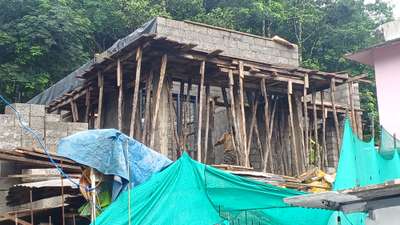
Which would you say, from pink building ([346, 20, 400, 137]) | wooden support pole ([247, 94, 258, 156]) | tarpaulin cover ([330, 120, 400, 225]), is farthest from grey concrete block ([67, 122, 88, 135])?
pink building ([346, 20, 400, 137])

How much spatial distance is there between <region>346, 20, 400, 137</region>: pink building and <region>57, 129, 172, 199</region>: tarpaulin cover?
668 cm

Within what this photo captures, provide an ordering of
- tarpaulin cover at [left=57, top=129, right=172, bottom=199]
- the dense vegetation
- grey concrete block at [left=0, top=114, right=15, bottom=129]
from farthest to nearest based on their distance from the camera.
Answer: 1. the dense vegetation
2. grey concrete block at [left=0, top=114, right=15, bottom=129]
3. tarpaulin cover at [left=57, top=129, right=172, bottom=199]

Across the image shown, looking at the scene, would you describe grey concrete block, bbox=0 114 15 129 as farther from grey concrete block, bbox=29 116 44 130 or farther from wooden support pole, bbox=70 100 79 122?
wooden support pole, bbox=70 100 79 122

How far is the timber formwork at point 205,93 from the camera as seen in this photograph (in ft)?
46.8

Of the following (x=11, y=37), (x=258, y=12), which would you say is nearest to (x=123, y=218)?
(x=11, y=37)

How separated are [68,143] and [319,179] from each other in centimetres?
645

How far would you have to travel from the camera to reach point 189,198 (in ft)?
26.5

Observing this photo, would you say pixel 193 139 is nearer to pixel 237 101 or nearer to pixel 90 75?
pixel 237 101

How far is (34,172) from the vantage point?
34.0 feet

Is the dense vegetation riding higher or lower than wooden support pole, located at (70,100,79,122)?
higher

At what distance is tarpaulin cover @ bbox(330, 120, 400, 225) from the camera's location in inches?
329

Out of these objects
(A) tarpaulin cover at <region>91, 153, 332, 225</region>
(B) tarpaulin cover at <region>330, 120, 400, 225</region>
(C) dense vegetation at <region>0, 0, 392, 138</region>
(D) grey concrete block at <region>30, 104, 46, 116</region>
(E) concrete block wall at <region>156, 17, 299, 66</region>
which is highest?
(C) dense vegetation at <region>0, 0, 392, 138</region>

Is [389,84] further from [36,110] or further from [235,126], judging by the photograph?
[36,110]

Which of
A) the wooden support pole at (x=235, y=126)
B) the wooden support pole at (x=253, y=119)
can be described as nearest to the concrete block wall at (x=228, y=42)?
the wooden support pole at (x=235, y=126)
